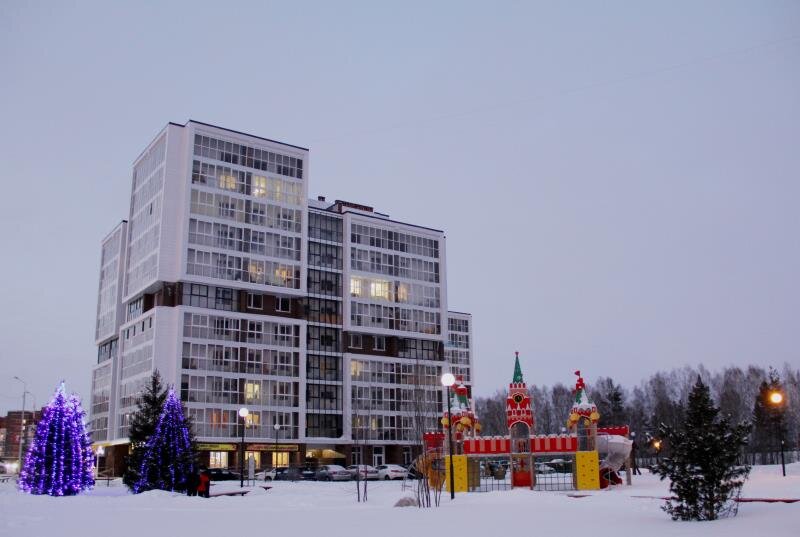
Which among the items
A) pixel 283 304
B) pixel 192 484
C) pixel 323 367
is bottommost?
pixel 192 484

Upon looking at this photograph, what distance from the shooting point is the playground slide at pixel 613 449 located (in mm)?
43938

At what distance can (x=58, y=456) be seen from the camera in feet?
115

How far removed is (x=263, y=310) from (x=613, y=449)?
46.4 meters

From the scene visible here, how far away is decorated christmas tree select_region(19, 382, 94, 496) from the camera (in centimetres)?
3459

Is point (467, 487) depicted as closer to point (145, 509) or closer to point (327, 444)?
point (145, 509)

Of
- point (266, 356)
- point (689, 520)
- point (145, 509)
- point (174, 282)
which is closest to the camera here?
point (689, 520)

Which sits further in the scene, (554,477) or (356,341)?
(356,341)

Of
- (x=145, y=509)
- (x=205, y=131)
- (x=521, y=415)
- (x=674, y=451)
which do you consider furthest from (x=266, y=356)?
(x=674, y=451)

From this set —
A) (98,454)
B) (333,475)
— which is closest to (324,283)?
(98,454)

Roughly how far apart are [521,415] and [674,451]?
25.4 m

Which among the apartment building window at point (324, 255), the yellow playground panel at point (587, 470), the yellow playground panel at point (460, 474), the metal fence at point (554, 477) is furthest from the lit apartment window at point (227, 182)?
the yellow playground panel at point (587, 470)

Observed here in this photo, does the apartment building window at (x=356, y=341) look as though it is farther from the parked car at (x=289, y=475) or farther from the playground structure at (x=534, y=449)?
the playground structure at (x=534, y=449)

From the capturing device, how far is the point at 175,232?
252 feet

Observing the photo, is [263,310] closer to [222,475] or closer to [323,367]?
[323,367]
